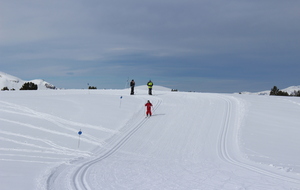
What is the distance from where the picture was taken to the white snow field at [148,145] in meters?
10.1

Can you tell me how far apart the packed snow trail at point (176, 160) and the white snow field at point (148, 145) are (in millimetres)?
37

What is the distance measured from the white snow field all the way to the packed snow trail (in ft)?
0.12

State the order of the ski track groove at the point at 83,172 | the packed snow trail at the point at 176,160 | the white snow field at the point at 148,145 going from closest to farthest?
the ski track groove at the point at 83,172 → the packed snow trail at the point at 176,160 → the white snow field at the point at 148,145

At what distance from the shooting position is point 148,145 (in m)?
16.6

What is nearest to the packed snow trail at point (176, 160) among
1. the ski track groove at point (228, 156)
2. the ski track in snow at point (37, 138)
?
the ski track groove at point (228, 156)

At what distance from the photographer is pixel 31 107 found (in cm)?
2284

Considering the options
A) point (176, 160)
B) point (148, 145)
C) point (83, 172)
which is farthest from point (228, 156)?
point (83, 172)

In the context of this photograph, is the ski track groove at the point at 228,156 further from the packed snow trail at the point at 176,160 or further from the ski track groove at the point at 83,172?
the ski track groove at the point at 83,172

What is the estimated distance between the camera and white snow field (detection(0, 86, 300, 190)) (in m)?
10.1

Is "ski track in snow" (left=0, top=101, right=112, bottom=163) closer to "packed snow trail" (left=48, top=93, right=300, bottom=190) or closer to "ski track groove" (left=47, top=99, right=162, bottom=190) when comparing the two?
"ski track groove" (left=47, top=99, right=162, bottom=190)

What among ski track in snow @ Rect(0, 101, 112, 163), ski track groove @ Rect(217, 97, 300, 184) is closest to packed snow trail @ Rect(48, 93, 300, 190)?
ski track groove @ Rect(217, 97, 300, 184)

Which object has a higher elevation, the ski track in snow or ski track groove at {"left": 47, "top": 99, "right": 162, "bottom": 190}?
the ski track in snow

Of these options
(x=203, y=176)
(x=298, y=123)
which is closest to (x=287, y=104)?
(x=298, y=123)

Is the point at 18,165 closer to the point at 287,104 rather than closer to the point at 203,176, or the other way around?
the point at 203,176
